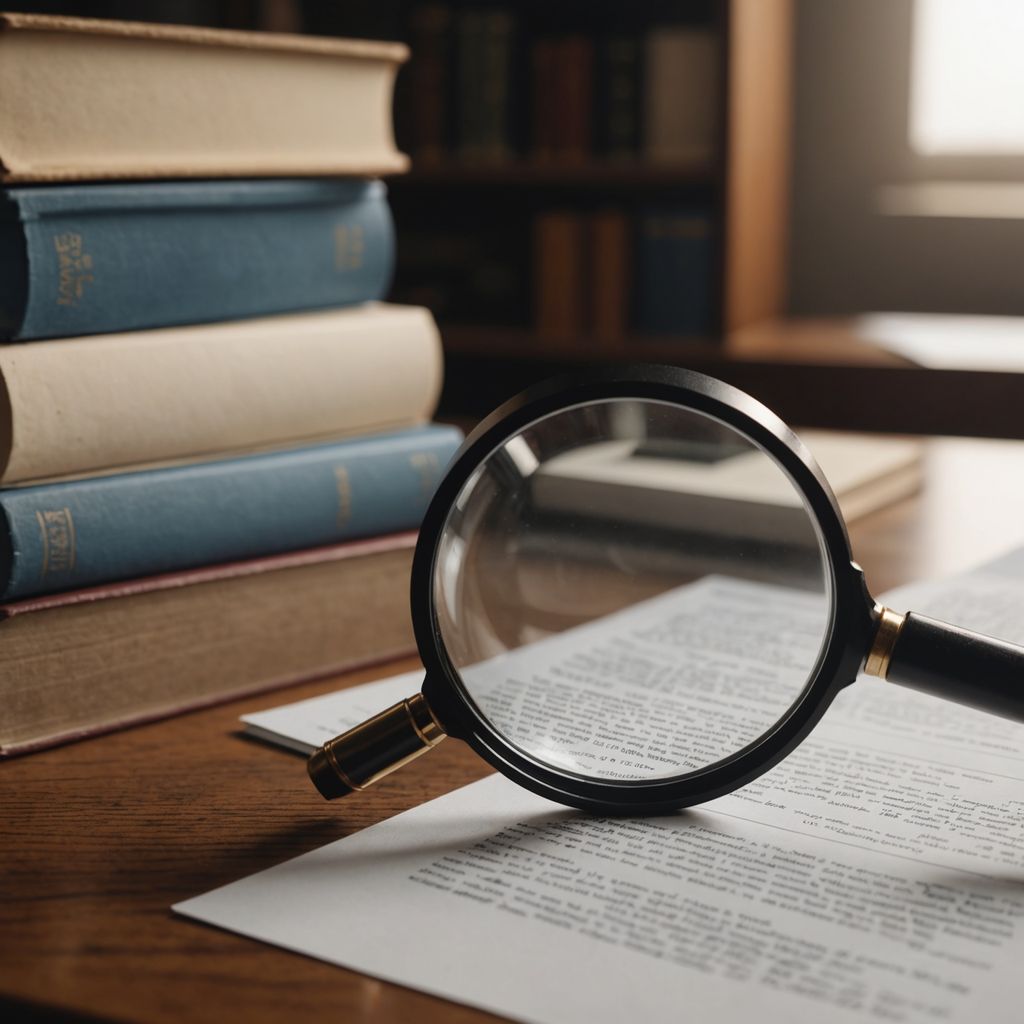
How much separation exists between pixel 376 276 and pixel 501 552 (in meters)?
0.33

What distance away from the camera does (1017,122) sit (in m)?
2.82

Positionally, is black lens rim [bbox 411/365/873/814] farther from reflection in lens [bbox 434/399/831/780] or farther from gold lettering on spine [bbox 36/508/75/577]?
gold lettering on spine [bbox 36/508/75/577]

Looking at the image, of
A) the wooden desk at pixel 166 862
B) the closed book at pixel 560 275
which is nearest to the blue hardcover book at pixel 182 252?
the wooden desk at pixel 166 862

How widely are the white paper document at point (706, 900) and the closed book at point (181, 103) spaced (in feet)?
1.22

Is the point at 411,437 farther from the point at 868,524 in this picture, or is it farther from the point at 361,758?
the point at 868,524

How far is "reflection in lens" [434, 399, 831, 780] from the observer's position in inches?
22.8

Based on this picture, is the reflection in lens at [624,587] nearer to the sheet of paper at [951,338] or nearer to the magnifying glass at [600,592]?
the magnifying glass at [600,592]

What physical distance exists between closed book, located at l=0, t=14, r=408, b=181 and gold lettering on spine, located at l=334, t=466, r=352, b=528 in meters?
0.19

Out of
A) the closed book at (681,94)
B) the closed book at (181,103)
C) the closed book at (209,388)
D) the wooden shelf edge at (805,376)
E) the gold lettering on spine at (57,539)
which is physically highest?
the closed book at (681,94)

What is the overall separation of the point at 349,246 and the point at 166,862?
455mm

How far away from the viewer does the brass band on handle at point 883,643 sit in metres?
0.54

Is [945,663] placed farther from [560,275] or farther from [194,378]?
[560,275]

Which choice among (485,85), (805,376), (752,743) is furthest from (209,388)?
(485,85)

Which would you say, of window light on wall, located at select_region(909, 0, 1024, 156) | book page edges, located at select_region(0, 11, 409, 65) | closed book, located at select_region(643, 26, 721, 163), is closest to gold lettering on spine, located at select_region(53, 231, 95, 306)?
book page edges, located at select_region(0, 11, 409, 65)
